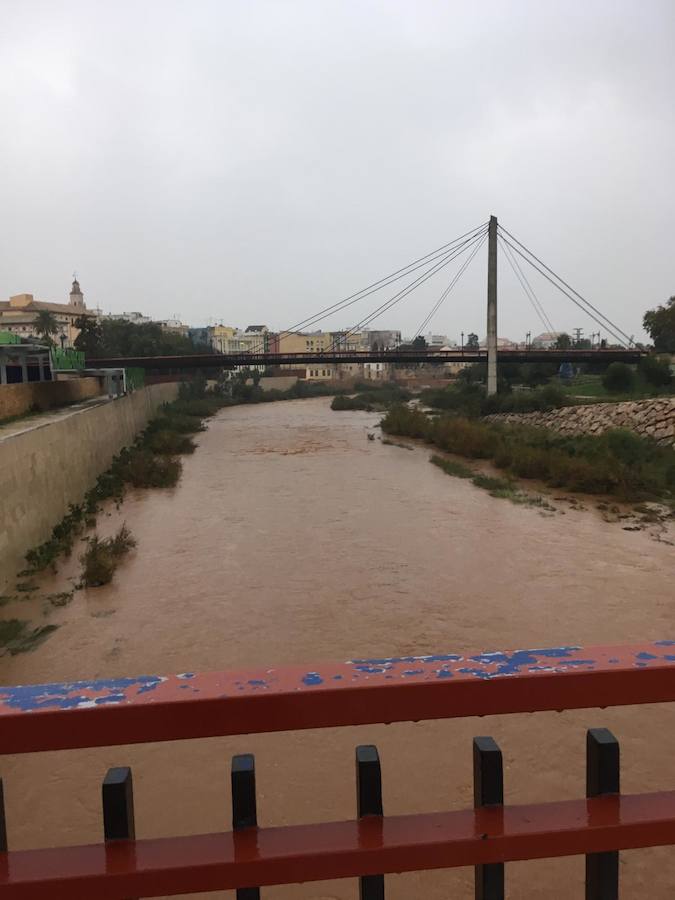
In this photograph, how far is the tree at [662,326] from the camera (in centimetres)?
2939

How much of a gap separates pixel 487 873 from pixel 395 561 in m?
6.50

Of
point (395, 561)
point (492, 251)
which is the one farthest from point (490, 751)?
point (492, 251)

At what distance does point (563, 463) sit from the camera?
Result: 12273 millimetres

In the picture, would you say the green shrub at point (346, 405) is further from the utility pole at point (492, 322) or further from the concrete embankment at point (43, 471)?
the concrete embankment at point (43, 471)

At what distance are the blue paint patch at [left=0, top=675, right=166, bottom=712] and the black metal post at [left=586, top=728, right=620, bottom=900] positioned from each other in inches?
26.8

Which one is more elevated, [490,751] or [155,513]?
[490,751]

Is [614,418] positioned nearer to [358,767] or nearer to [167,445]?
[167,445]

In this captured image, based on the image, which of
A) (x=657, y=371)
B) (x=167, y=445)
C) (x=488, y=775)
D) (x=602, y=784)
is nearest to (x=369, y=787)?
(x=488, y=775)

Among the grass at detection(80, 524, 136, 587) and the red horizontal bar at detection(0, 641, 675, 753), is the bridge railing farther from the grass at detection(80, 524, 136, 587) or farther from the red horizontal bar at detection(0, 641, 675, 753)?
the grass at detection(80, 524, 136, 587)

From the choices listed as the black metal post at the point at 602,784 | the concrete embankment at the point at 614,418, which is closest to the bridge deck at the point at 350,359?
the concrete embankment at the point at 614,418

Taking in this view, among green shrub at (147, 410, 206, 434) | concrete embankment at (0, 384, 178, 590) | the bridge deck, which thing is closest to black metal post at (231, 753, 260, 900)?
concrete embankment at (0, 384, 178, 590)

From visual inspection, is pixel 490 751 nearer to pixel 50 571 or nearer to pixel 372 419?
pixel 50 571

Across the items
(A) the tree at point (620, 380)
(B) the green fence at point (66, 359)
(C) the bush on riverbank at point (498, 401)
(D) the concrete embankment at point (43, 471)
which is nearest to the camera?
(D) the concrete embankment at point (43, 471)

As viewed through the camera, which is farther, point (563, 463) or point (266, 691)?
point (563, 463)
